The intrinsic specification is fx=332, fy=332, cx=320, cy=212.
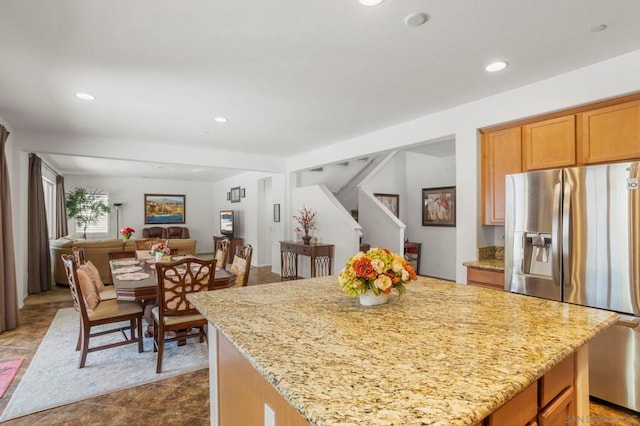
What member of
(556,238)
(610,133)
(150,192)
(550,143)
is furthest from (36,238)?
(610,133)

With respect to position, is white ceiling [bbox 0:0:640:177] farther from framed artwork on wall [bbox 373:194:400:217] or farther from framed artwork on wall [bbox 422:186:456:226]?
framed artwork on wall [bbox 373:194:400:217]

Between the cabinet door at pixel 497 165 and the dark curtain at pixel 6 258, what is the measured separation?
5.09 m

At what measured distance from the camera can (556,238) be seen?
2506 mm

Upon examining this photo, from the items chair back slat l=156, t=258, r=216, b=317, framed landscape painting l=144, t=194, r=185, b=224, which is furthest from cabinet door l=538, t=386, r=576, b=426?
framed landscape painting l=144, t=194, r=185, b=224

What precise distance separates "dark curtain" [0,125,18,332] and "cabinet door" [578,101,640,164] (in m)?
5.63

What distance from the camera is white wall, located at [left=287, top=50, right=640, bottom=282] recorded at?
245 cm

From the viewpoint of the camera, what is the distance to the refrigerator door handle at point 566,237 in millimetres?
2441

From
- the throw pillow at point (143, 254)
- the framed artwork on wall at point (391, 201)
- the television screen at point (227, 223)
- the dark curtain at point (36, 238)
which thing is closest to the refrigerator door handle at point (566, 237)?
the throw pillow at point (143, 254)

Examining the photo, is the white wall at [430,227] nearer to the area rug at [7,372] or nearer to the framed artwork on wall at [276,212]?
the framed artwork on wall at [276,212]

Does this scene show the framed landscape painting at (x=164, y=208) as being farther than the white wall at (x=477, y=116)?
Yes

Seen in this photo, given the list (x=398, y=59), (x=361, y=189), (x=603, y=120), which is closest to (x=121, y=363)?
(x=398, y=59)

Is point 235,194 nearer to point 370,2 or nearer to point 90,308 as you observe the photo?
point 90,308

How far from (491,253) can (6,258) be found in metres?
5.25

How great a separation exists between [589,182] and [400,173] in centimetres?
523
